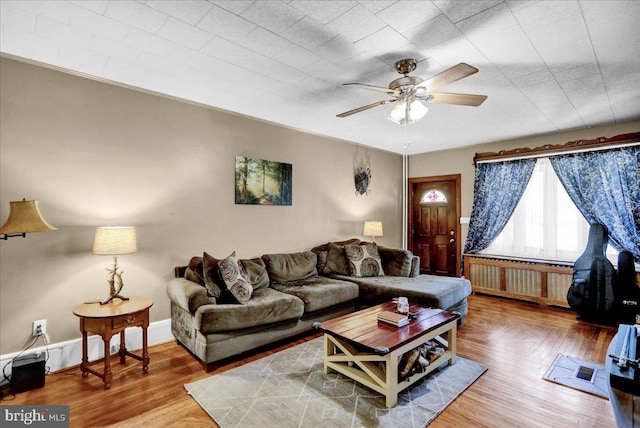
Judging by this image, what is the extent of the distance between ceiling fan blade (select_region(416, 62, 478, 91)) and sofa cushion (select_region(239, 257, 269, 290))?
8.32 ft

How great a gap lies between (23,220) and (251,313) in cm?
184

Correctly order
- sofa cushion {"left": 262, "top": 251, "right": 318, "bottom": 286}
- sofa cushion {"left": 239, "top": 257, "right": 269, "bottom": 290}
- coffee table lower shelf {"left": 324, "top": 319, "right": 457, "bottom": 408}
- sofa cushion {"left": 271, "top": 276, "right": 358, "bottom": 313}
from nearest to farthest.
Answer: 1. coffee table lower shelf {"left": 324, "top": 319, "right": 457, "bottom": 408}
2. sofa cushion {"left": 271, "top": 276, "right": 358, "bottom": 313}
3. sofa cushion {"left": 239, "top": 257, "right": 269, "bottom": 290}
4. sofa cushion {"left": 262, "top": 251, "right": 318, "bottom": 286}

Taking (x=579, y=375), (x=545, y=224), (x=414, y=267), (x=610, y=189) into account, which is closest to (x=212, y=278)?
(x=414, y=267)

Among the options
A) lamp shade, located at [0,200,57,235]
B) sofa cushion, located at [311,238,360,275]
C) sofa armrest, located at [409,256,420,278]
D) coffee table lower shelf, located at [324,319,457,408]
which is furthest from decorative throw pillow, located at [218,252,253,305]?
sofa armrest, located at [409,256,420,278]

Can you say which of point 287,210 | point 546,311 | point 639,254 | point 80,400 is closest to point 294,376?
point 80,400

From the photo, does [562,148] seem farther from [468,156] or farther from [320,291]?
[320,291]

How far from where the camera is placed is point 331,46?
2.32m

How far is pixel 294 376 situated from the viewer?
8.43 ft

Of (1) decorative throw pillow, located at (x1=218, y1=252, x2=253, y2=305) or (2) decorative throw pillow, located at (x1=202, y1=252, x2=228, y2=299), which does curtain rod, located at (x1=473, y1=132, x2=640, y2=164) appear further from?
(2) decorative throw pillow, located at (x1=202, y1=252, x2=228, y2=299)

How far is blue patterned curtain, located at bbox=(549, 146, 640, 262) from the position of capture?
409cm

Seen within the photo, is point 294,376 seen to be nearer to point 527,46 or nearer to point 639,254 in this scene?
point 527,46

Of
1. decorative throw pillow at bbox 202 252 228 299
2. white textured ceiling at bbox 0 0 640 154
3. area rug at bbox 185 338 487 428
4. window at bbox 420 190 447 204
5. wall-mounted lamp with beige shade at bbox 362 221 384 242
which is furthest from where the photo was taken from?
window at bbox 420 190 447 204

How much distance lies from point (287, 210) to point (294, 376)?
237 cm

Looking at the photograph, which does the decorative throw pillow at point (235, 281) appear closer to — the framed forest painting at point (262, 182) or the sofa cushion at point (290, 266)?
the sofa cushion at point (290, 266)
